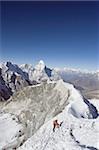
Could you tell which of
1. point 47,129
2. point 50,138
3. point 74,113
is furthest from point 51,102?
point 50,138

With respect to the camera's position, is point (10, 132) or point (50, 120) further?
point (10, 132)

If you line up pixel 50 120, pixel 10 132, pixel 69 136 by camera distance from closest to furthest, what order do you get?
pixel 69 136 < pixel 50 120 < pixel 10 132

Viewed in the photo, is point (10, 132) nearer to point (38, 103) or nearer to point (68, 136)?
point (38, 103)

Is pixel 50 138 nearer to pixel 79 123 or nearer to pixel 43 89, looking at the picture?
pixel 79 123

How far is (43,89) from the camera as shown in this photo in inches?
2504

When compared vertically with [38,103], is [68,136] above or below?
below

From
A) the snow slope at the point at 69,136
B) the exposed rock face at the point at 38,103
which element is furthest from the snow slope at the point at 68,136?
the exposed rock face at the point at 38,103

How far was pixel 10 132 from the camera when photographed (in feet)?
176

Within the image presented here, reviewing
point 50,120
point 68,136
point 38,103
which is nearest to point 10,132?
point 38,103

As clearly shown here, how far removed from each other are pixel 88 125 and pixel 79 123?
0.96m

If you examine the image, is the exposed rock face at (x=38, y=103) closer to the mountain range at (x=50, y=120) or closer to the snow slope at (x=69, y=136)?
the mountain range at (x=50, y=120)

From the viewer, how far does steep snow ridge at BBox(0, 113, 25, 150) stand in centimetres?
4300

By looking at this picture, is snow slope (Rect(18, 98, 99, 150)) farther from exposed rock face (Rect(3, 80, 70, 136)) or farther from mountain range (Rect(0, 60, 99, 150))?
exposed rock face (Rect(3, 80, 70, 136))

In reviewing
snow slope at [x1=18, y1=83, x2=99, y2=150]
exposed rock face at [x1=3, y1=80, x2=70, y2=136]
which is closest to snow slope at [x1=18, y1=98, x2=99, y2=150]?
snow slope at [x1=18, y1=83, x2=99, y2=150]
